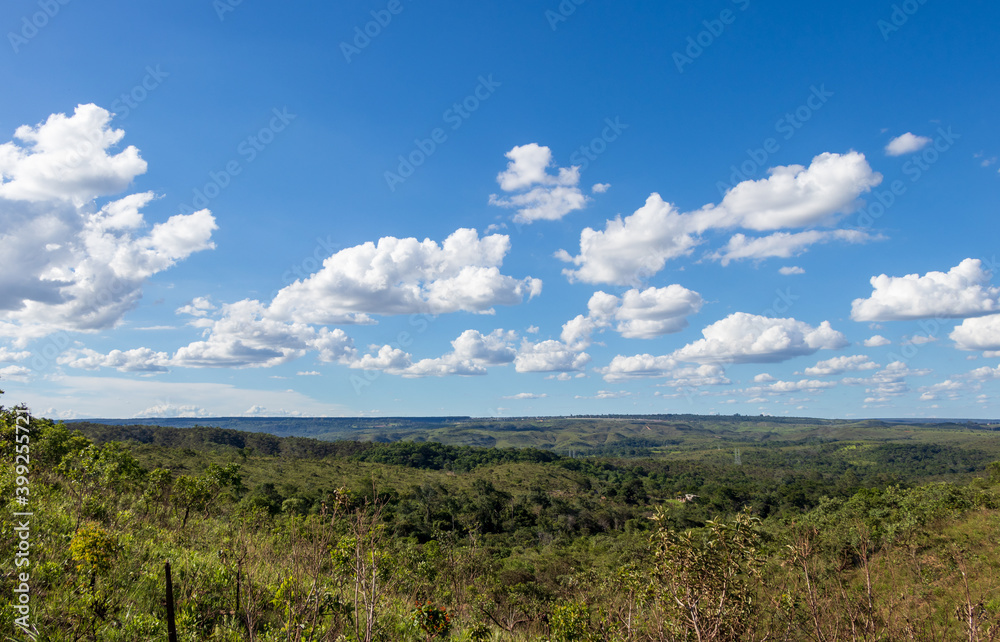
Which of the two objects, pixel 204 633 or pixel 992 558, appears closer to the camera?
pixel 204 633

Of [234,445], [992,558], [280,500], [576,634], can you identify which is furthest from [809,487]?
[234,445]

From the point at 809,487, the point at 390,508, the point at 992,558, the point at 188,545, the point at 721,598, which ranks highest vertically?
the point at 721,598

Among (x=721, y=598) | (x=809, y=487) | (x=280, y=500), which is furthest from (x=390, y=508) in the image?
(x=809, y=487)

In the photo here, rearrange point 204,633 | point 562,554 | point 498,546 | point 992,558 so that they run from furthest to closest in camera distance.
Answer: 1. point 498,546
2. point 562,554
3. point 992,558
4. point 204,633

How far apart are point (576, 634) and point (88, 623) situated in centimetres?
1029

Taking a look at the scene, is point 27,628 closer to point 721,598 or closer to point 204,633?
point 204,633

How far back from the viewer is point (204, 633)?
8.15m

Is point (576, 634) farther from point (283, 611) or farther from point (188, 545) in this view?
point (188, 545)

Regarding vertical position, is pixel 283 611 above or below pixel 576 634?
above

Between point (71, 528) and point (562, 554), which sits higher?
point (71, 528)

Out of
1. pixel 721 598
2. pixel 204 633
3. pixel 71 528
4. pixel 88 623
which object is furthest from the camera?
pixel 71 528

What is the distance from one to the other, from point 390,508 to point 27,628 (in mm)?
70734

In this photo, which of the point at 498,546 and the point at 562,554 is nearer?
the point at 562,554

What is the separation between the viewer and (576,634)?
40.8 feet
